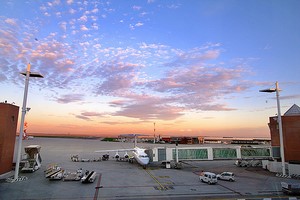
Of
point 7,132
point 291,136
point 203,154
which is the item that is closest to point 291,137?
point 291,136

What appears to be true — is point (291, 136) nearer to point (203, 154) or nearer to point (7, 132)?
point (203, 154)

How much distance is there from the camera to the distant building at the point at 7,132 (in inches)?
1742

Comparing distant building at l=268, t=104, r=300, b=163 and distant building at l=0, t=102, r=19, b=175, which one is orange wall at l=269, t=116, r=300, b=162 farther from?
distant building at l=0, t=102, r=19, b=175

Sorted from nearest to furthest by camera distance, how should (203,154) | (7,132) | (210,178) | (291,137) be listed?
(210,178) → (7,132) → (291,137) → (203,154)

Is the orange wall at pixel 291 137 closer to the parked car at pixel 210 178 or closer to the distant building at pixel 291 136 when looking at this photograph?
the distant building at pixel 291 136

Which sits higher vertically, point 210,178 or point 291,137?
point 291,137

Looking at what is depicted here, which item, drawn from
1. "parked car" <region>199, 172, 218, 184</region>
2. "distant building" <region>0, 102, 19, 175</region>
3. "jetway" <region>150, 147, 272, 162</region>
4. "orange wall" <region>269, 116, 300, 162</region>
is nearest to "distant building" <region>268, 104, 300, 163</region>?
"orange wall" <region>269, 116, 300, 162</region>

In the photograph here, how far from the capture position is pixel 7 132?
45969 mm

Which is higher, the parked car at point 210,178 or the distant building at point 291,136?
the distant building at point 291,136

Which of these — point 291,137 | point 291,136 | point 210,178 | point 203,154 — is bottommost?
point 210,178

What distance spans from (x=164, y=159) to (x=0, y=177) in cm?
3968

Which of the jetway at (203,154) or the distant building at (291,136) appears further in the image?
the jetway at (203,154)

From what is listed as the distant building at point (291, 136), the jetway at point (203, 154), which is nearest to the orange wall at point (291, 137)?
the distant building at point (291, 136)

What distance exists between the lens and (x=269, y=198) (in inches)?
1215
